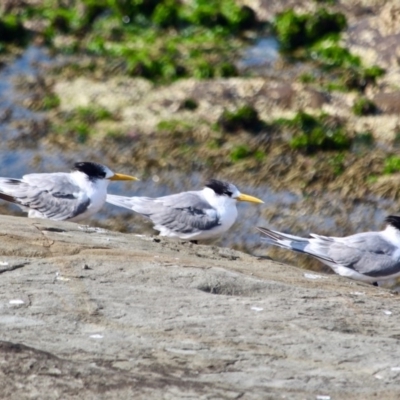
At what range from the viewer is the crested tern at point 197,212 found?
9000 mm

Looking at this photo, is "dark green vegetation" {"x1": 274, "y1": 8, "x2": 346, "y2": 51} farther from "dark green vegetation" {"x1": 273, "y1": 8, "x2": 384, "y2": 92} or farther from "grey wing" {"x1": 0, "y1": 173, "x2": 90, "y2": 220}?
"grey wing" {"x1": 0, "y1": 173, "x2": 90, "y2": 220}

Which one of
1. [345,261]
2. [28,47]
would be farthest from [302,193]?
[28,47]

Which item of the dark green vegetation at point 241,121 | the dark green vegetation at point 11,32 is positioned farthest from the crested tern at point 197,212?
the dark green vegetation at point 11,32

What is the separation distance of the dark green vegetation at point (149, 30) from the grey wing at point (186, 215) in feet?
13.5

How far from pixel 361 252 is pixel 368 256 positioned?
0.06m

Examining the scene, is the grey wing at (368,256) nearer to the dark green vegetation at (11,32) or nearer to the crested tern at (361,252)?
the crested tern at (361,252)

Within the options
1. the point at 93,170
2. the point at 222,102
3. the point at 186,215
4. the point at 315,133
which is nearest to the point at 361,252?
the point at 186,215

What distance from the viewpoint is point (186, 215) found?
8992 mm

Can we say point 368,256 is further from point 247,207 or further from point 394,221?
point 247,207

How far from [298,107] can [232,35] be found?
6.26 ft

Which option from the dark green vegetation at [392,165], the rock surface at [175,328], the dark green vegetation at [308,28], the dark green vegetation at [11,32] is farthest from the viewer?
the dark green vegetation at [11,32]

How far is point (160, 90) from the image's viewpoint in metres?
12.7

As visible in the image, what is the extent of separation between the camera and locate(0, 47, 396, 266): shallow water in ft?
34.6

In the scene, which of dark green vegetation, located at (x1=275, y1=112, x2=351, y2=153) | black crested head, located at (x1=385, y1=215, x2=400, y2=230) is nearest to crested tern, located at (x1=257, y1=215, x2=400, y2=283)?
black crested head, located at (x1=385, y1=215, x2=400, y2=230)
